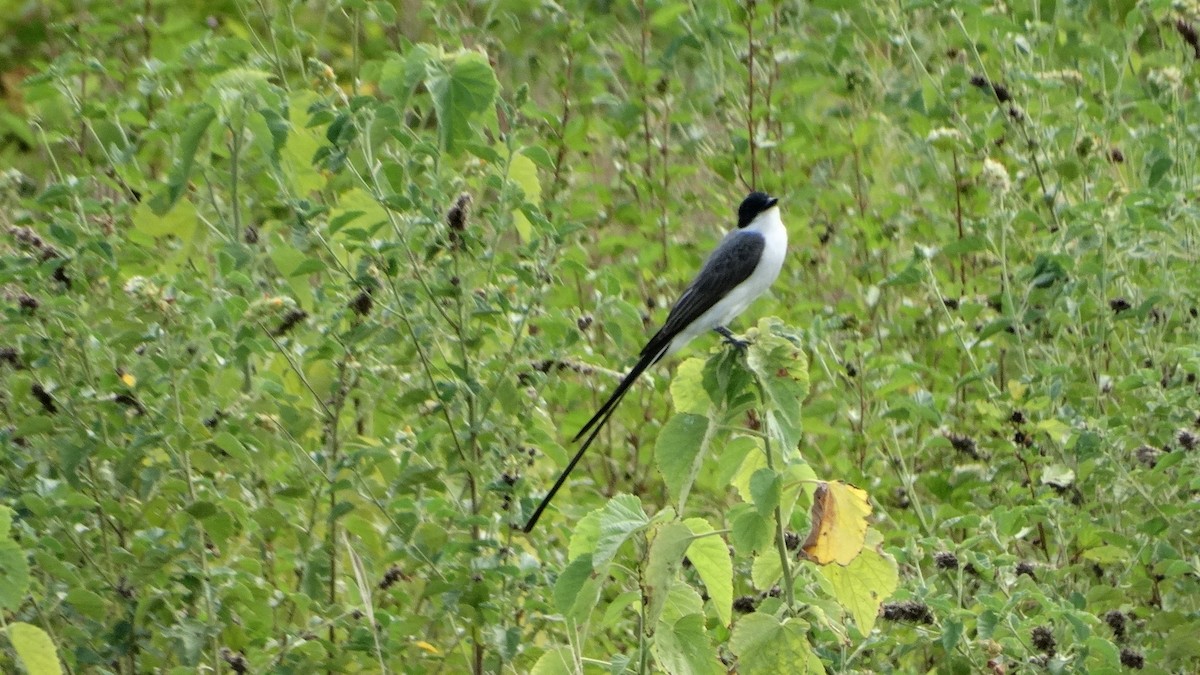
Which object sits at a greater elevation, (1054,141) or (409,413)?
(1054,141)

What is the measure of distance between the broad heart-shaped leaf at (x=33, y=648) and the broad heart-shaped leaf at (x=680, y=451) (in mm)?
881

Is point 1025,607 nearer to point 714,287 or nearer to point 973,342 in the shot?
point 973,342

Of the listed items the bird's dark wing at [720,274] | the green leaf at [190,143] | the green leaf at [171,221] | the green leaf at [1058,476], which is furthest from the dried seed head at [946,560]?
the green leaf at [171,221]

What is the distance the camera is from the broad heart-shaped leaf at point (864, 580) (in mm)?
2283

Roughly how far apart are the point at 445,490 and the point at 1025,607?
1.63 meters

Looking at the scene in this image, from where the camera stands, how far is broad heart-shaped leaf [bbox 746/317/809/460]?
7.03 feet

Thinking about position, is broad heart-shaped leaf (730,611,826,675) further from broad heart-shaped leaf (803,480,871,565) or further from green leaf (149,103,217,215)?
green leaf (149,103,217,215)

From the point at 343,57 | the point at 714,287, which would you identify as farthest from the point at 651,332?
the point at 343,57

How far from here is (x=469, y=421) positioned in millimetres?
3377

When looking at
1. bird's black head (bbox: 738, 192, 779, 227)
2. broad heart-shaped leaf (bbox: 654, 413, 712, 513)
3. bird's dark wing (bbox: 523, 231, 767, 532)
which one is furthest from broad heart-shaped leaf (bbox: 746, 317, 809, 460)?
bird's black head (bbox: 738, 192, 779, 227)

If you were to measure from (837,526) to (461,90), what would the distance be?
114 cm

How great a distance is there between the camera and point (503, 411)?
11.1ft

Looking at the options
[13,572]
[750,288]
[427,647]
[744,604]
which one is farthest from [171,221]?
[750,288]

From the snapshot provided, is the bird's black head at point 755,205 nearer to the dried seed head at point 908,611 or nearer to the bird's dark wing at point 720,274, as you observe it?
the bird's dark wing at point 720,274
